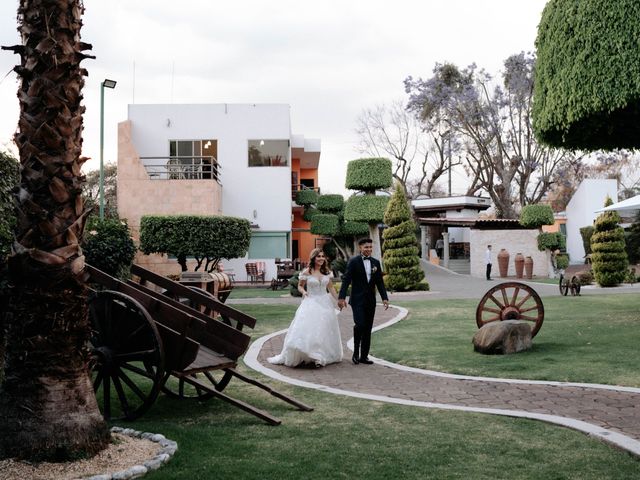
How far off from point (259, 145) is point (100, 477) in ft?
101

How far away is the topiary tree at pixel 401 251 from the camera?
85.3 ft

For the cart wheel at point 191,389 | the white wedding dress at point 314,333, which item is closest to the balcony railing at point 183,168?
the white wedding dress at point 314,333

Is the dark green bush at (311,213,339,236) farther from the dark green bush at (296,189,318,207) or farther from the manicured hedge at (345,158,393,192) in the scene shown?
the manicured hedge at (345,158,393,192)

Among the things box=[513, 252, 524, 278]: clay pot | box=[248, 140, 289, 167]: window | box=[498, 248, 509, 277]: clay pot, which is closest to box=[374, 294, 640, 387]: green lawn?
box=[248, 140, 289, 167]: window

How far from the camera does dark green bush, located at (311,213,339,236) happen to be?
3712cm

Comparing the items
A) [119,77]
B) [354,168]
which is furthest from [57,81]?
[354,168]

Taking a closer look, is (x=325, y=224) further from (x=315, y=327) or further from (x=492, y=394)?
(x=492, y=394)

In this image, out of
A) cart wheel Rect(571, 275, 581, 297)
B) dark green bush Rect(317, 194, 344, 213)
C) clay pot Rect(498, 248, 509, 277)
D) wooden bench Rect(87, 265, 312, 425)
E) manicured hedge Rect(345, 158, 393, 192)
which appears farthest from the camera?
dark green bush Rect(317, 194, 344, 213)

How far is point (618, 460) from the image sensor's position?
4.74 metres

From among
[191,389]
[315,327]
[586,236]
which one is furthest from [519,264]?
[191,389]

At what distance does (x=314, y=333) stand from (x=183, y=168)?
23.6m

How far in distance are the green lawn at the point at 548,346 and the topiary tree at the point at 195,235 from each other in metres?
7.36

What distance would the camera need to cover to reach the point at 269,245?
34469 millimetres

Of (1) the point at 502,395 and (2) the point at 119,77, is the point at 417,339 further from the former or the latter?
(2) the point at 119,77
